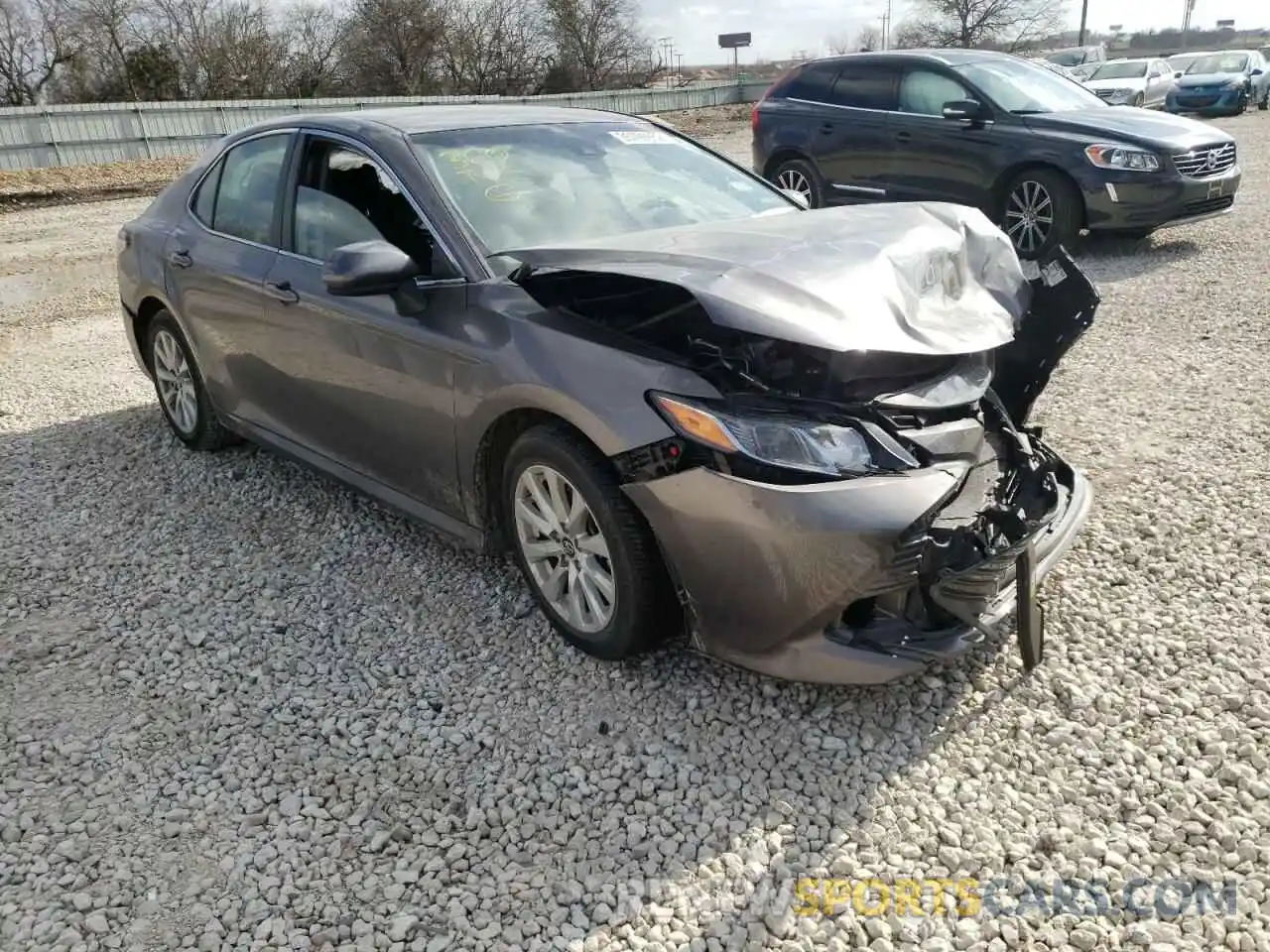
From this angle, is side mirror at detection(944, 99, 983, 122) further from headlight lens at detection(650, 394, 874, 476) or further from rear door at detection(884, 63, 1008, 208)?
headlight lens at detection(650, 394, 874, 476)

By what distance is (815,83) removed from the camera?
10.1 metres

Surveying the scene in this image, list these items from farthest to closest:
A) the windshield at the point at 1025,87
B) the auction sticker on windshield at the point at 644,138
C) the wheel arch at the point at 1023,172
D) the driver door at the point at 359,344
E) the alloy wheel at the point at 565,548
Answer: the windshield at the point at 1025,87 → the wheel arch at the point at 1023,172 → the auction sticker on windshield at the point at 644,138 → the driver door at the point at 359,344 → the alloy wheel at the point at 565,548

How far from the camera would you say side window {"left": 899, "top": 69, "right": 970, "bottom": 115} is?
8961mm

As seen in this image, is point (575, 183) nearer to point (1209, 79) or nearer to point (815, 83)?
point (815, 83)

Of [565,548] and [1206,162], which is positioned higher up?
[1206,162]

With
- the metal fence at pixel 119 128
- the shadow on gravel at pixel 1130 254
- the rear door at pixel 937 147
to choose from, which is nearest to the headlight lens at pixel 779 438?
the shadow on gravel at pixel 1130 254

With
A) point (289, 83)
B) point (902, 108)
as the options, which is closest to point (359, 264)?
point (902, 108)

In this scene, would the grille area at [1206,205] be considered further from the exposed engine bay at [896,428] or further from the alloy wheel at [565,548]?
the alloy wheel at [565,548]

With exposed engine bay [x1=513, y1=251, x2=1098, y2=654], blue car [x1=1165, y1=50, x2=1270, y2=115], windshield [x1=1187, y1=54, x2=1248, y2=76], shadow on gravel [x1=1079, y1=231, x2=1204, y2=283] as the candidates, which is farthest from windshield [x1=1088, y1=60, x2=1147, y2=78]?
exposed engine bay [x1=513, y1=251, x2=1098, y2=654]

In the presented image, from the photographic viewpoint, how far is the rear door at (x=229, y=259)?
4.22m

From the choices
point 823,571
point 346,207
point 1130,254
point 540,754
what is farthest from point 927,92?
point 540,754

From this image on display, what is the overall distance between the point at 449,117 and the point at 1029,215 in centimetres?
619

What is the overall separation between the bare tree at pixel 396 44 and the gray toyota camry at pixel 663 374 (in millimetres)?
43790

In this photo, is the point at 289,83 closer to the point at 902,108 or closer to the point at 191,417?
the point at 902,108
